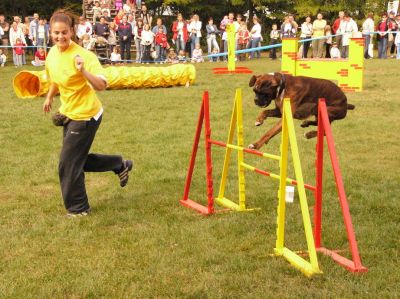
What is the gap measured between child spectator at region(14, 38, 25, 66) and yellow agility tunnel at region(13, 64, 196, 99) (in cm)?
831

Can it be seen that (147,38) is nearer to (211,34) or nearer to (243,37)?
(211,34)

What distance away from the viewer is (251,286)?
4.31 meters

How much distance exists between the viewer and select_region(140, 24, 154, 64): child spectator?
2519 centimetres

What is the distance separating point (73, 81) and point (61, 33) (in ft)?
1.51

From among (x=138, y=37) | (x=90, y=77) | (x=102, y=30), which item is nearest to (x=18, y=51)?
(x=102, y=30)

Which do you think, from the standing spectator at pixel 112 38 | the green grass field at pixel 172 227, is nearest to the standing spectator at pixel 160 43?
the standing spectator at pixel 112 38

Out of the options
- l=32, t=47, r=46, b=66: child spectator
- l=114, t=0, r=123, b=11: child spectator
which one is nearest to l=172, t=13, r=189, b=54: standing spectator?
l=114, t=0, r=123, b=11: child spectator

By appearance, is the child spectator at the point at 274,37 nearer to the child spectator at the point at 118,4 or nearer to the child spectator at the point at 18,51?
the child spectator at the point at 118,4

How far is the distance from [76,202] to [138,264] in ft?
5.30

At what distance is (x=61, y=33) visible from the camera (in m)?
5.70

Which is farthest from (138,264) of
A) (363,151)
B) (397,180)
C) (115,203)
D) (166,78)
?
(166,78)

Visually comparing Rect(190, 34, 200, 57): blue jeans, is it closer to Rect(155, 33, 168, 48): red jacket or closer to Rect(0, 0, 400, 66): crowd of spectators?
Rect(0, 0, 400, 66): crowd of spectators

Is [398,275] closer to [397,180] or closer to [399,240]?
[399,240]

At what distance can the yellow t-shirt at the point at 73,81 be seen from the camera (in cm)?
580
